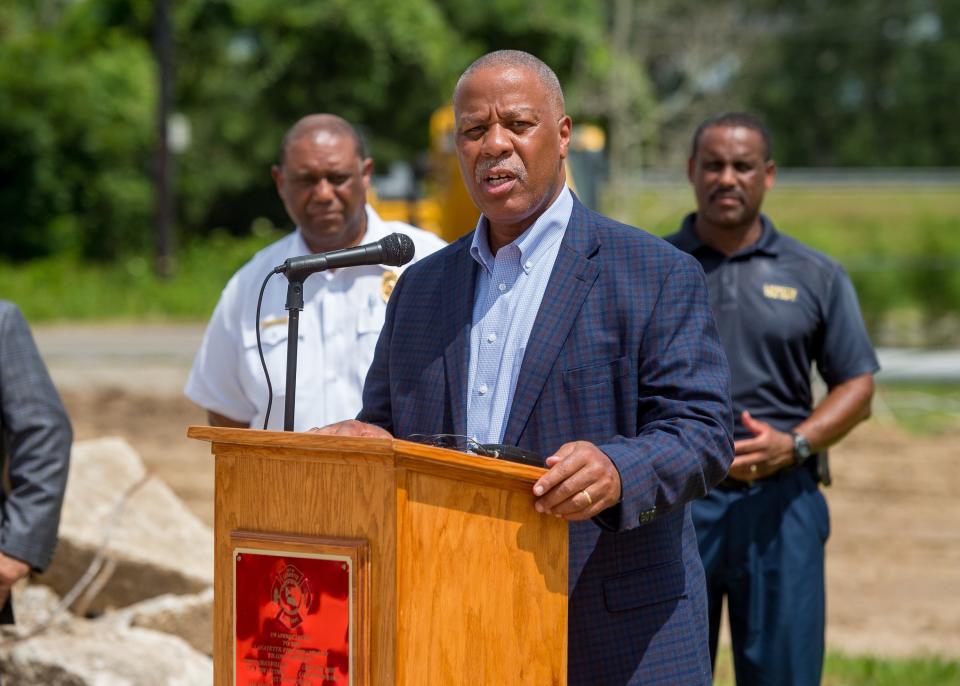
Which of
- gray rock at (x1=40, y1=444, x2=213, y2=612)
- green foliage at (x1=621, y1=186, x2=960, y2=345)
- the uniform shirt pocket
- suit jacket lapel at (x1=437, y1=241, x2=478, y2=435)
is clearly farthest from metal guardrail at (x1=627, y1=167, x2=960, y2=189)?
suit jacket lapel at (x1=437, y1=241, x2=478, y2=435)

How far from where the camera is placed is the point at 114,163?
2959cm

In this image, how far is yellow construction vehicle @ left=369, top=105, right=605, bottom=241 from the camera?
705 inches

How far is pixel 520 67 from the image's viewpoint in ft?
9.38

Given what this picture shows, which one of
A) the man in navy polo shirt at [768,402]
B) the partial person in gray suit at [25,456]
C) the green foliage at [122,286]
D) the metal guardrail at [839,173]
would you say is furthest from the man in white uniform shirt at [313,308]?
the metal guardrail at [839,173]

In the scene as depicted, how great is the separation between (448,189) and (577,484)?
650 inches

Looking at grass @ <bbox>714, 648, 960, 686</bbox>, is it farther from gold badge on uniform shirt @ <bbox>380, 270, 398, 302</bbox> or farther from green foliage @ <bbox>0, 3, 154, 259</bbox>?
green foliage @ <bbox>0, 3, 154, 259</bbox>

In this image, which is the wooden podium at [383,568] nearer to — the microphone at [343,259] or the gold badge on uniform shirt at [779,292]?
the microphone at [343,259]

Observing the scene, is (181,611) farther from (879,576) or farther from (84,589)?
(879,576)

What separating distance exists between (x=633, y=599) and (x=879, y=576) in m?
6.54

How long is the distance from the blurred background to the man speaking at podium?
12.3 feet

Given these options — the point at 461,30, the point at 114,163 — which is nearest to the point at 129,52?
the point at 114,163

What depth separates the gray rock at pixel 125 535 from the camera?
6.56 m

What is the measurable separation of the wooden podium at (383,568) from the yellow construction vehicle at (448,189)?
13.4 meters

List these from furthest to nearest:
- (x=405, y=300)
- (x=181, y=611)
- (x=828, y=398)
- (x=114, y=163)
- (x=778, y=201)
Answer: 1. (x=114, y=163)
2. (x=778, y=201)
3. (x=181, y=611)
4. (x=828, y=398)
5. (x=405, y=300)
